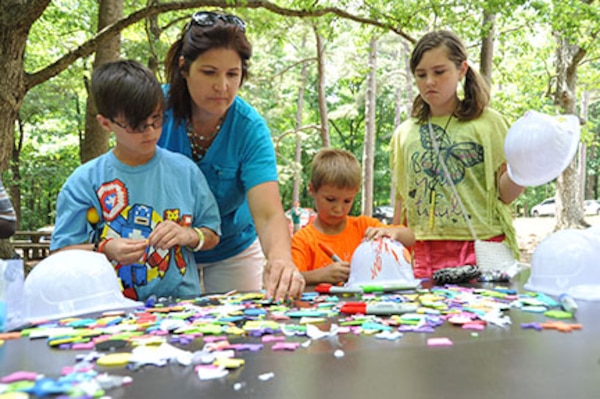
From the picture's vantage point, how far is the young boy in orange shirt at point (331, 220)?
7.73 feet

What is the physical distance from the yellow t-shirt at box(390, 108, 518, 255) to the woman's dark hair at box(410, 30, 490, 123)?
40 millimetres

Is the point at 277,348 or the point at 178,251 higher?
the point at 178,251

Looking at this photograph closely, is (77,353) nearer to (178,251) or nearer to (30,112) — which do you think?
(178,251)

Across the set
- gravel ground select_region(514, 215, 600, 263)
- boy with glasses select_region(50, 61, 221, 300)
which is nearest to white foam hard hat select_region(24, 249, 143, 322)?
boy with glasses select_region(50, 61, 221, 300)

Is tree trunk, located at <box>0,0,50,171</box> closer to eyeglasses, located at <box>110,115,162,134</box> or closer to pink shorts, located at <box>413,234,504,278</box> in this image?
eyeglasses, located at <box>110,115,162,134</box>

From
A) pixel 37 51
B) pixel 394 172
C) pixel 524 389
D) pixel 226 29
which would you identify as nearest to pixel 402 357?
pixel 524 389

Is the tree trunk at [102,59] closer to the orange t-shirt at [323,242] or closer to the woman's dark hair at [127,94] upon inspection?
the orange t-shirt at [323,242]

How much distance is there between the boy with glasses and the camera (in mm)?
1712

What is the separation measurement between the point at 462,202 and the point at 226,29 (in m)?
1.15

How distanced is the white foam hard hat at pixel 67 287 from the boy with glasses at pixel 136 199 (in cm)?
22

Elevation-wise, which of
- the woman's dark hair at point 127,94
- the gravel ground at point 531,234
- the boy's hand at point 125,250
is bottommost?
the gravel ground at point 531,234

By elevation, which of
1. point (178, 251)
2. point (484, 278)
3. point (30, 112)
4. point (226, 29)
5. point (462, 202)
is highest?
point (30, 112)

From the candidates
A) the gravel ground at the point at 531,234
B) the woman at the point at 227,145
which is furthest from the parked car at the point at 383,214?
the woman at the point at 227,145

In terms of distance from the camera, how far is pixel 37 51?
32.9 feet
